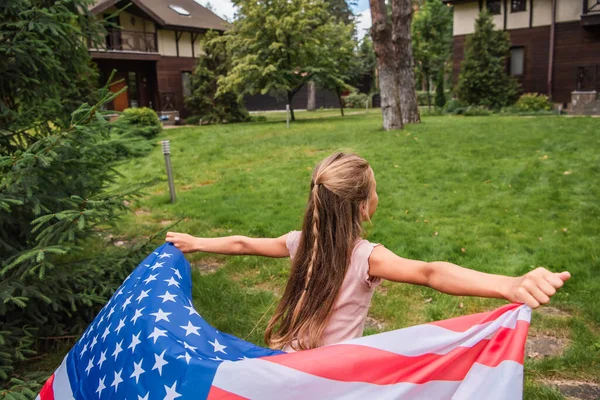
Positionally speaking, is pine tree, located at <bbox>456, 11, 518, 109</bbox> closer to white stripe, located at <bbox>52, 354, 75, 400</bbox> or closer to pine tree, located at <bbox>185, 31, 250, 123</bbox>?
pine tree, located at <bbox>185, 31, 250, 123</bbox>

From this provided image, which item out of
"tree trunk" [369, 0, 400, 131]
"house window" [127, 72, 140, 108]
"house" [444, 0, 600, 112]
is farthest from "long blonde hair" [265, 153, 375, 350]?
"house window" [127, 72, 140, 108]

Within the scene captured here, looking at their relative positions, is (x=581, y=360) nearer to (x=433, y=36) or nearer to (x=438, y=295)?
(x=438, y=295)

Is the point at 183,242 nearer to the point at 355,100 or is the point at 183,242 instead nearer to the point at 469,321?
the point at 469,321

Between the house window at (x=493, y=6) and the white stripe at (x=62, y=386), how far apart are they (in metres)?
31.9

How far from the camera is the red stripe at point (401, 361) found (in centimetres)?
179

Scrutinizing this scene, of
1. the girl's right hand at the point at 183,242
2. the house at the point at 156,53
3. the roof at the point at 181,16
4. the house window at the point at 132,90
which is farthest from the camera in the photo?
the house window at the point at 132,90

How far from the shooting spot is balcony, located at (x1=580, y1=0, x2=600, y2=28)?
25.3m

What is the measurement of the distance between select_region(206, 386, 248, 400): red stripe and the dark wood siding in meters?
30.0

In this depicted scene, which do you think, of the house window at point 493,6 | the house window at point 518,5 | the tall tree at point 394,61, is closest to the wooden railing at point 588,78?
the house window at point 518,5

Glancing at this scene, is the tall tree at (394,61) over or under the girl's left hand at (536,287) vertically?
over

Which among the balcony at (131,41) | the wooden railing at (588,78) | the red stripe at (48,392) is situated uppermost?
the balcony at (131,41)

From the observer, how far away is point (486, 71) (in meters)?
27.3

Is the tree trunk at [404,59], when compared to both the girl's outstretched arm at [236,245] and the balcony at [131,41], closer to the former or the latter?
the girl's outstretched arm at [236,245]

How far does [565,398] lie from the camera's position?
3.24m
